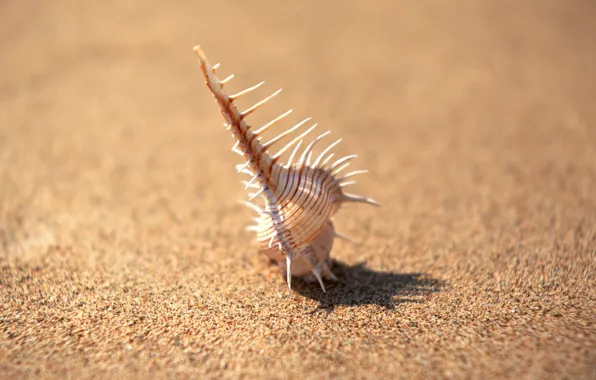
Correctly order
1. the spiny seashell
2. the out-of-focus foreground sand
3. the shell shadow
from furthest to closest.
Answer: the shell shadow
the spiny seashell
the out-of-focus foreground sand

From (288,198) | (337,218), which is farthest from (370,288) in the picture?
(337,218)

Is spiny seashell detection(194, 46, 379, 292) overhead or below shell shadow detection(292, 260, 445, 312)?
overhead

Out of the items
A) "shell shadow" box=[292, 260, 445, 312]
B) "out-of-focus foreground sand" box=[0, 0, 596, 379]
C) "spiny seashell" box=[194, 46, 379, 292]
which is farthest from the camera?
"shell shadow" box=[292, 260, 445, 312]

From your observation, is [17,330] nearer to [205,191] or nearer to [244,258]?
[244,258]

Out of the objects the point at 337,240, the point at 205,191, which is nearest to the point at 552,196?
the point at 337,240

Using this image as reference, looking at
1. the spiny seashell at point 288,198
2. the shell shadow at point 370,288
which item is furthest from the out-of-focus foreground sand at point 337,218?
the spiny seashell at point 288,198

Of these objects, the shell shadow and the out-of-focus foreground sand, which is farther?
the shell shadow

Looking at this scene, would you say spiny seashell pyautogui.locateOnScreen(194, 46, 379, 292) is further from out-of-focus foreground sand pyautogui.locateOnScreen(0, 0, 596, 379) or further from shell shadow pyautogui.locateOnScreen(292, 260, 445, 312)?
out-of-focus foreground sand pyautogui.locateOnScreen(0, 0, 596, 379)

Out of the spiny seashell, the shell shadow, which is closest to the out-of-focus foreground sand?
the shell shadow

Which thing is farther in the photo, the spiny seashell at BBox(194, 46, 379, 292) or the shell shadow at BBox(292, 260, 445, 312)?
the shell shadow at BBox(292, 260, 445, 312)
